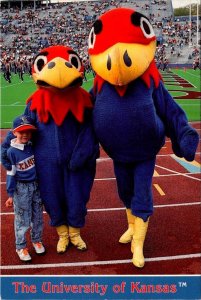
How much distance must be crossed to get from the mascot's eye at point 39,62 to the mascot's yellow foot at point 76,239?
1.67 meters

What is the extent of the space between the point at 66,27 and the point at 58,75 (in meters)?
45.6

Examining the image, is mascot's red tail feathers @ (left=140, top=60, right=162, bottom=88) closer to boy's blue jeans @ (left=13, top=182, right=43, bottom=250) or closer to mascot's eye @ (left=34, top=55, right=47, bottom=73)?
mascot's eye @ (left=34, top=55, right=47, bottom=73)

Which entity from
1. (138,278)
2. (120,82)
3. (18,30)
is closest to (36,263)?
(138,278)

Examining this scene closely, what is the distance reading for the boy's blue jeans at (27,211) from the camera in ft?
11.8

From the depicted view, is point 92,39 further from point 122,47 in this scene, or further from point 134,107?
point 134,107

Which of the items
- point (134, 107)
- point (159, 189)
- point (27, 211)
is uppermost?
point (134, 107)

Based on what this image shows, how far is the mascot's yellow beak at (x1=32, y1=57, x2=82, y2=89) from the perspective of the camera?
329 centimetres

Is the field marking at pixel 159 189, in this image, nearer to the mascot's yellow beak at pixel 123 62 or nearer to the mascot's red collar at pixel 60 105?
the mascot's red collar at pixel 60 105

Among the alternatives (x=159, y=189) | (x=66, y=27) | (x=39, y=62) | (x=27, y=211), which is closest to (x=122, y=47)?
(x=39, y=62)

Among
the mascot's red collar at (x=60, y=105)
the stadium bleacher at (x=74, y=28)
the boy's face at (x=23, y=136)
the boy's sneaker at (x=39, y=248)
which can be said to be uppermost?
the mascot's red collar at (x=60, y=105)

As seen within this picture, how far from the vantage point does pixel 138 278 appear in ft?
10.8

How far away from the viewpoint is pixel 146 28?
3.25 meters
